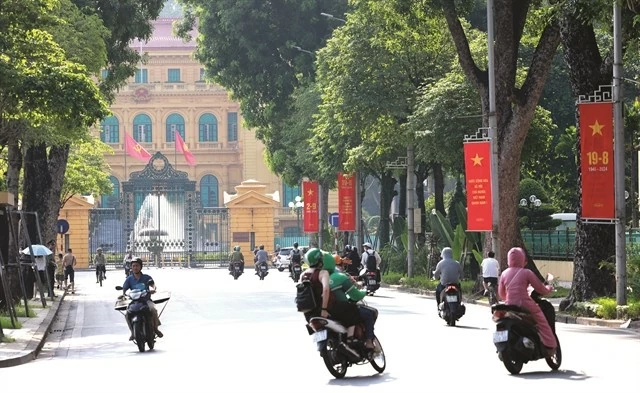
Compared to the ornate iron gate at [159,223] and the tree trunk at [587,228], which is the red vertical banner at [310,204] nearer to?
the ornate iron gate at [159,223]

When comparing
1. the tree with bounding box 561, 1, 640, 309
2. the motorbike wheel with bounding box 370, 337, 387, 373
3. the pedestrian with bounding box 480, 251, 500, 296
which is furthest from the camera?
the pedestrian with bounding box 480, 251, 500, 296

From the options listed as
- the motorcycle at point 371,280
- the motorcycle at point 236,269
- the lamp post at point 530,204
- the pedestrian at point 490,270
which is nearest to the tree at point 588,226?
the pedestrian at point 490,270

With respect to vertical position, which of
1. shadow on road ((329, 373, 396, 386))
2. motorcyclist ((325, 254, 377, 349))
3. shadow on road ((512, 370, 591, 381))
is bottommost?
shadow on road ((329, 373, 396, 386))

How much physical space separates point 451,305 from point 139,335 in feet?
22.4

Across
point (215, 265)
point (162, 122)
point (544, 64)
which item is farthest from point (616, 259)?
point (162, 122)

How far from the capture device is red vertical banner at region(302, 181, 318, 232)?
72375 millimetres

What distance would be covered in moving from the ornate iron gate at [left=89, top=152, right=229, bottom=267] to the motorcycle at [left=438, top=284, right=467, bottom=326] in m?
63.0

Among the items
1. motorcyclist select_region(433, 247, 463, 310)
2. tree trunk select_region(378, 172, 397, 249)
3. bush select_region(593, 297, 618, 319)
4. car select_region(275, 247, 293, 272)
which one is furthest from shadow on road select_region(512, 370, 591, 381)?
car select_region(275, 247, 293, 272)

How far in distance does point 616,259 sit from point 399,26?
12.2 m

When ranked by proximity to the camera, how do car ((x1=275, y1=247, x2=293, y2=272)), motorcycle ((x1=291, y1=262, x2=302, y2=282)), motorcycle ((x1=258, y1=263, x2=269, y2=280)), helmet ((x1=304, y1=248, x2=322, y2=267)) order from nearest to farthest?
helmet ((x1=304, y1=248, x2=322, y2=267)) → motorcycle ((x1=291, y1=262, x2=302, y2=282)) → motorcycle ((x1=258, y1=263, x2=269, y2=280)) → car ((x1=275, y1=247, x2=293, y2=272))

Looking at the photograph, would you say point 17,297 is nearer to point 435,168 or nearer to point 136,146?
point 435,168

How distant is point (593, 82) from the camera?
30.1 m

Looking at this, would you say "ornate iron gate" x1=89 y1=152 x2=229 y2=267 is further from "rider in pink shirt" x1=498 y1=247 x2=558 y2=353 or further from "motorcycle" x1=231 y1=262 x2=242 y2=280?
"rider in pink shirt" x1=498 y1=247 x2=558 y2=353

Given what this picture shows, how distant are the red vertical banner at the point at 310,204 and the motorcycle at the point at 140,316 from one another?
48062mm
